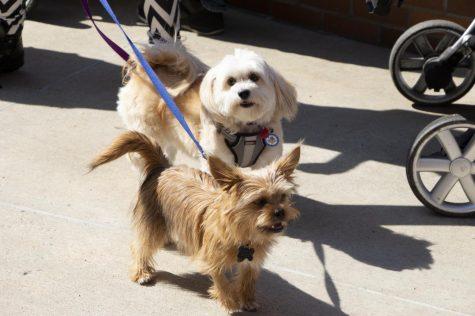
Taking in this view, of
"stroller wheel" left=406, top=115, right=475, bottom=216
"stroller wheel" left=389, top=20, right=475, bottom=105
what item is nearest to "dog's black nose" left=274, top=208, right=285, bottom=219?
"stroller wheel" left=406, top=115, right=475, bottom=216

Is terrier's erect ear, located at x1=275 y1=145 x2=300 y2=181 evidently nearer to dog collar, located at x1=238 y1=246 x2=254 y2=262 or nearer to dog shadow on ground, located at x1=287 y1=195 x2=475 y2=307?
dog collar, located at x1=238 y1=246 x2=254 y2=262

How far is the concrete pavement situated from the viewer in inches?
177

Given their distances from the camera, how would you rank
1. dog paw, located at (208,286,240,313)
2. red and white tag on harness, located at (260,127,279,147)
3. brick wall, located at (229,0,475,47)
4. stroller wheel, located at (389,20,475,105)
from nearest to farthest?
dog paw, located at (208,286,240,313) < red and white tag on harness, located at (260,127,279,147) < stroller wheel, located at (389,20,475,105) < brick wall, located at (229,0,475,47)

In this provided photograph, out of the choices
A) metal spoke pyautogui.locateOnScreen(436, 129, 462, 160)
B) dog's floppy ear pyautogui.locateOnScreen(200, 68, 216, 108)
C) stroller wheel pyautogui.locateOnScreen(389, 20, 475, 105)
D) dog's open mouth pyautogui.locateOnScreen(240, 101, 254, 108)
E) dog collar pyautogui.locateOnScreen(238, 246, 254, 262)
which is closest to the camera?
dog collar pyautogui.locateOnScreen(238, 246, 254, 262)

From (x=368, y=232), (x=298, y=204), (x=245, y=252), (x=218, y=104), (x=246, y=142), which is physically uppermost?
(x=218, y=104)

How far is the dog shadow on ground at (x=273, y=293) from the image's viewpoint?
440cm

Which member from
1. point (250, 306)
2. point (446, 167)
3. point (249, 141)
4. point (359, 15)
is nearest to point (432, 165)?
point (446, 167)

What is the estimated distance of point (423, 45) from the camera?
7.00 meters

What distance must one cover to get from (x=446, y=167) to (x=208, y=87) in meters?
1.63

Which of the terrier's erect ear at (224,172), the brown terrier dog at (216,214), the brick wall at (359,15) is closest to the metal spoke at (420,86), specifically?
the brick wall at (359,15)

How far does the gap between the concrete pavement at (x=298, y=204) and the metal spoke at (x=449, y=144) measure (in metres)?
0.43

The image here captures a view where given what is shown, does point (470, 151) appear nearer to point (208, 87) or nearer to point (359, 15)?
point (208, 87)

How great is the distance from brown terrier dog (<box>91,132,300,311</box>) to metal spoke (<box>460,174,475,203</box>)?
1698mm

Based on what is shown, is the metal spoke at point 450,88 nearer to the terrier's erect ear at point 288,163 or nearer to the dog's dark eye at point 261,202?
the terrier's erect ear at point 288,163
